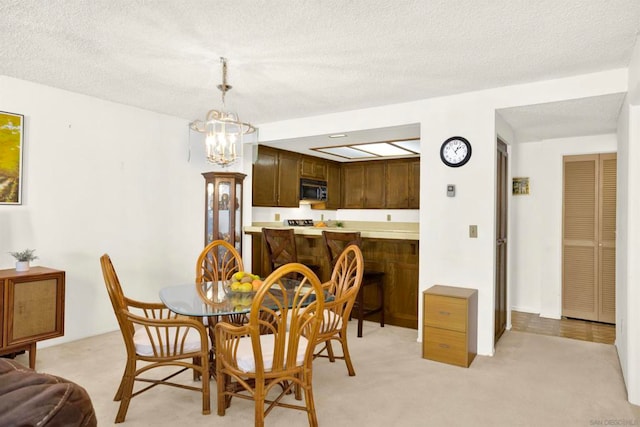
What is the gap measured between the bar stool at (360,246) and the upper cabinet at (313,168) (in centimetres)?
241

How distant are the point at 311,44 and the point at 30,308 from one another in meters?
2.87

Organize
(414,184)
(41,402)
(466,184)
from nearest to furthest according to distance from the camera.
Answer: (41,402)
(466,184)
(414,184)

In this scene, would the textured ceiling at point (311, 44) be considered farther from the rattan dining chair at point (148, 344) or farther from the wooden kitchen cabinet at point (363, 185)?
the wooden kitchen cabinet at point (363, 185)

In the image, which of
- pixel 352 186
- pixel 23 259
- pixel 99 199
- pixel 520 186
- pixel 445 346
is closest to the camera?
pixel 23 259

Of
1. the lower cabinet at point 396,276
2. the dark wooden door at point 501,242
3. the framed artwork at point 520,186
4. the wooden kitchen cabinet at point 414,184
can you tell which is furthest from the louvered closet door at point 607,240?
the wooden kitchen cabinet at point 414,184

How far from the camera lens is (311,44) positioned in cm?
268

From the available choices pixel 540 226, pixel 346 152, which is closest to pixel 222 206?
pixel 346 152

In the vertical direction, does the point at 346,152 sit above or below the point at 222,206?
above

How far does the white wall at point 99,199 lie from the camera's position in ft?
11.6

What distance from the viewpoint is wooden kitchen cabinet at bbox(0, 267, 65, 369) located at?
9.64 feet

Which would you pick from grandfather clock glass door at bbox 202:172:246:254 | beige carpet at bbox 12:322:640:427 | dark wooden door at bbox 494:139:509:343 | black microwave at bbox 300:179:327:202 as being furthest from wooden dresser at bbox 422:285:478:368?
black microwave at bbox 300:179:327:202

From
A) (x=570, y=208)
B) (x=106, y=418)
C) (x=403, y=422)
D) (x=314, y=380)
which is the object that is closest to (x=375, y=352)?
(x=314, y=380)

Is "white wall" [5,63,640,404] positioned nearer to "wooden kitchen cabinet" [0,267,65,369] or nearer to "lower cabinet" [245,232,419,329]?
"lower cabinet" [245,232,419,329]

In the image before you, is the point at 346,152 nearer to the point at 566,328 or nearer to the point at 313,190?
the point at 313,190
